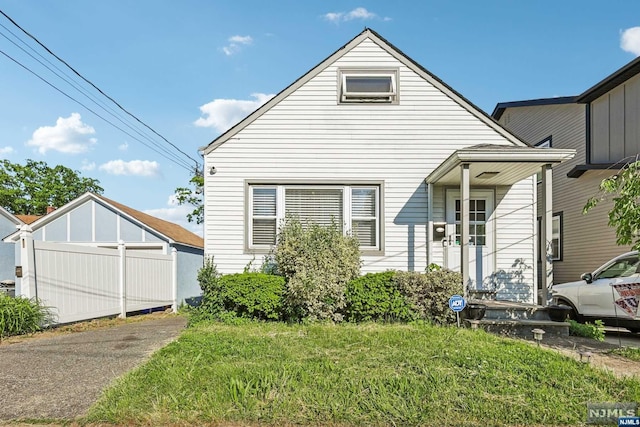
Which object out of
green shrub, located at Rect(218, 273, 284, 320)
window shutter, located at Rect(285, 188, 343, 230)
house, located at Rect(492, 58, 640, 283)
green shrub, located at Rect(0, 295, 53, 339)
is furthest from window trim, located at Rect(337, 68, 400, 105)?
green shrub, located at Rect(0, 295, 53, 339)

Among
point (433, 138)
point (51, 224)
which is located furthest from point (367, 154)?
point (51, 224)

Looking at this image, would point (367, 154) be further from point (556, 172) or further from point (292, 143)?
point (556, 172)

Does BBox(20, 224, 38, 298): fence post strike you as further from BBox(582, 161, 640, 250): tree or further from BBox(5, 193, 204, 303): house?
BBox(582, 161, 640, 250): tree

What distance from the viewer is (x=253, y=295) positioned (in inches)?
285

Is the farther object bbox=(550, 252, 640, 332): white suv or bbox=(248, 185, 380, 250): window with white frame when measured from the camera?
bbox=(248, 185, 380, 250): window with white frame

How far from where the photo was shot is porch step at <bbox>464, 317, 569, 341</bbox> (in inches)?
263

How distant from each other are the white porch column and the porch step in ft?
27.2

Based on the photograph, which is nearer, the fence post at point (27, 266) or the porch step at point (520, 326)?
the porch step at point (520, 326)

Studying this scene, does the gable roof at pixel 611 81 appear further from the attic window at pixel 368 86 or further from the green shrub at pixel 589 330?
the green shrub at pixel 589 330

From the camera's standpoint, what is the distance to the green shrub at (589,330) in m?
6.54

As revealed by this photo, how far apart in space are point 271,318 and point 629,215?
631 cm

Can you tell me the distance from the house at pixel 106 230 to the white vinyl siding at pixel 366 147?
5617 mm

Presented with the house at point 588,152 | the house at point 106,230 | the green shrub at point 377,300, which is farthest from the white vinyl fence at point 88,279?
the house at point 588,152

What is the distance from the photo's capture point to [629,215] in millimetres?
5488
